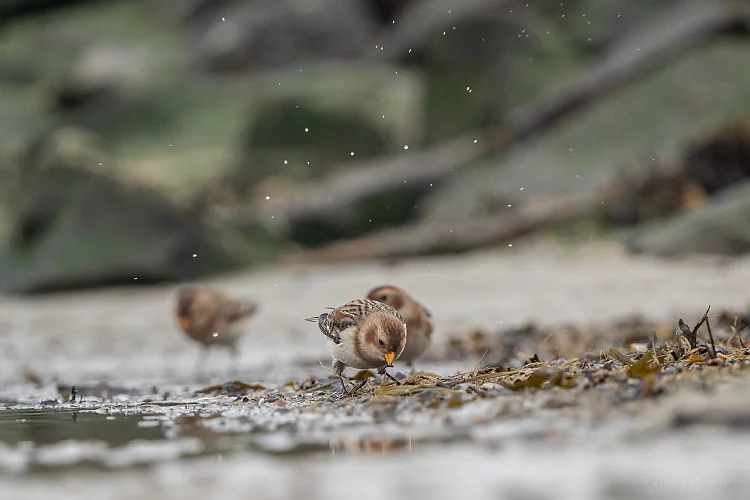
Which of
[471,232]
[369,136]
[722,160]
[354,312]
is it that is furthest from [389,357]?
[369,136]

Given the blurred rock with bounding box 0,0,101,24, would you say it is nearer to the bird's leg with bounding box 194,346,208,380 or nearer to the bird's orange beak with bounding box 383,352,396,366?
the bird's leg with bounding box 194,346,208,380

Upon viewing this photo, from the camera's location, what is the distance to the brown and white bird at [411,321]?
6.27m

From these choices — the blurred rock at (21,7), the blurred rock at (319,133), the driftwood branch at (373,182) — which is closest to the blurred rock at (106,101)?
the blurred rock at (319,133)

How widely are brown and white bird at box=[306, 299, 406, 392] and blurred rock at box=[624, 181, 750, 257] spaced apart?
614cm

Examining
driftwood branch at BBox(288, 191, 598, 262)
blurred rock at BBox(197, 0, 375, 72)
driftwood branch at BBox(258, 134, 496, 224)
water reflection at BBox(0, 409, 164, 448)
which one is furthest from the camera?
blurred rock at BBox(197, 0, 375, 72)

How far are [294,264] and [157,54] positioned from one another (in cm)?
1484

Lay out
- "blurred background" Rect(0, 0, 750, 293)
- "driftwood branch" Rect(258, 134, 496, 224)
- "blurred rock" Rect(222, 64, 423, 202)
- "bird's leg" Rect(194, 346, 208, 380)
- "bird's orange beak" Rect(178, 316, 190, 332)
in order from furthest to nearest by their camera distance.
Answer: "blurred rock" Rect(222, 64, 423, 202), "driftwood branch" Rect(258, 134, 496, 224), "blurred background" Rect(0, 0, 750, 293), "bird's orange beak" Rect(178, 316, 190, 332), "bird's leg" Rect(194, 346, 208, 380)

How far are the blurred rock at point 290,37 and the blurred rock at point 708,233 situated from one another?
49.1 ft

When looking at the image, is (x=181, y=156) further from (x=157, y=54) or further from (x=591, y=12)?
(x=591, y=12)

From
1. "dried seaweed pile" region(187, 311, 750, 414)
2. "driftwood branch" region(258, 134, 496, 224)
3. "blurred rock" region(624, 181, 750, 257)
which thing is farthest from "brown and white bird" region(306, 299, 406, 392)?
"driftwood branch" region(258, 134, 496, 224)

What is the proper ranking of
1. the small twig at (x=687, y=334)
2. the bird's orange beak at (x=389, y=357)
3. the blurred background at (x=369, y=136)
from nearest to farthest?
1. the small twig at (x=687, y=334)
2. the bird's orange beak at (x=389, y=357)
3. the blurred background at (x=369, y=136)

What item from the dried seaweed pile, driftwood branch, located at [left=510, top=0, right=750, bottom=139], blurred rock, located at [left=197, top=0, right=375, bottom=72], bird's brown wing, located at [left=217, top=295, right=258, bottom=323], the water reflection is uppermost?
blurred rock, located at [left=197, top=0, right=375, bottom=72]

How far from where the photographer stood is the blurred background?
14039mm

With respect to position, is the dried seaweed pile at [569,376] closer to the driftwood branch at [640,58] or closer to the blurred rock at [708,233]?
the blurred rock at [708,233]
